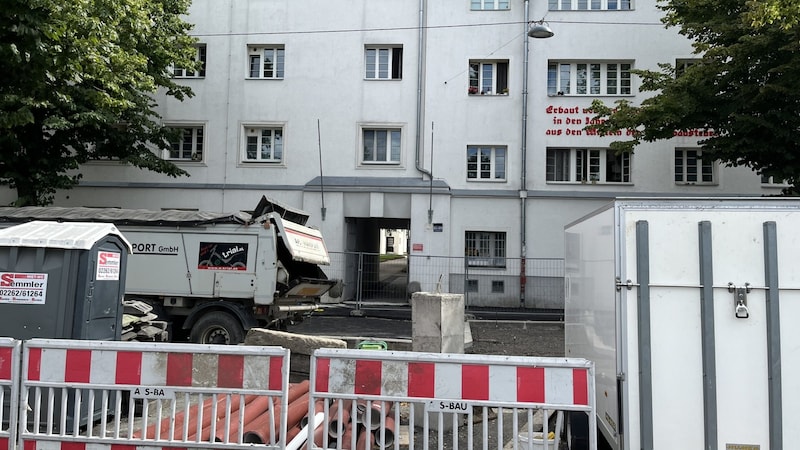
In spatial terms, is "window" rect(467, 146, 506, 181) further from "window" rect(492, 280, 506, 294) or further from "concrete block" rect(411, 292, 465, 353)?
"concrete block" rect(411, 292, 465, 353)

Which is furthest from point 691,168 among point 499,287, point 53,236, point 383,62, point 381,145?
point 53,236

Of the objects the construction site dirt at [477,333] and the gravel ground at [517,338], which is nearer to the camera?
the construction site dirt at [477,333]

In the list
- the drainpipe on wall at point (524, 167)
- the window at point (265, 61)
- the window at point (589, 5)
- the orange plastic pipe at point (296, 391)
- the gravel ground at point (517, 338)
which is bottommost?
the gravel ground at point (517, 338)

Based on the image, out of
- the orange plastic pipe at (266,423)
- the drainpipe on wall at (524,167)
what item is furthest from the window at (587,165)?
the orange plastic pipe at (266,423)

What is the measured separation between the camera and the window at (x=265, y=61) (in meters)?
18.4

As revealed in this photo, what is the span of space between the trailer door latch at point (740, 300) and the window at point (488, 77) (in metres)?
15.2

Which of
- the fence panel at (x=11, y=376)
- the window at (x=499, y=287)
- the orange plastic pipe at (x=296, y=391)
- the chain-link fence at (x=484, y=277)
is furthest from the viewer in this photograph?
the window at (x=499, y=287)

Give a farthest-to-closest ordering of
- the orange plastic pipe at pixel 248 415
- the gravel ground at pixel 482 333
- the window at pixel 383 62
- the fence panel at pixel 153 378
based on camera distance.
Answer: the window at pixel 383 62 → the gravel ground at pixel 482 333 → the orange plastic pipe at pixel 248 415 → the fence panel at pixel 153 378

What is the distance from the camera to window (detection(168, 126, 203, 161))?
18.3 m

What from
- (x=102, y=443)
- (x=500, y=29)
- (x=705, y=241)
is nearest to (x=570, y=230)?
(x=705, y=241)

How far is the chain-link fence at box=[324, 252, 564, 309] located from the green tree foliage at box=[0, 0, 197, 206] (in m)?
7.03

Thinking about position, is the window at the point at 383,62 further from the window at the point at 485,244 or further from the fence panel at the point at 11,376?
the fence panel at the point at 11,376

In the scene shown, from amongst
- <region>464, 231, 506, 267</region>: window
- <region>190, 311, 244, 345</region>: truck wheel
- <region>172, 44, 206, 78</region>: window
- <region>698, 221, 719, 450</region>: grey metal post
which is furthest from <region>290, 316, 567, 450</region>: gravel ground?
<region>172, 44, 206, 78</region>: window

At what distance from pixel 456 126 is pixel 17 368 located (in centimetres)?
1517
